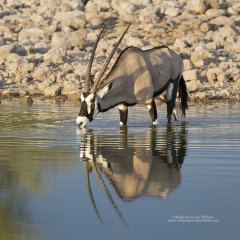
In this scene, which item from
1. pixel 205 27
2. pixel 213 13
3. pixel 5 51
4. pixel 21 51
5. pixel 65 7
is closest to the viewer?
pixel 5 51

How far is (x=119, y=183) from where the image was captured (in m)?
7.85

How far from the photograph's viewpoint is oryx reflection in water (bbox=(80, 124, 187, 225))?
7547mm

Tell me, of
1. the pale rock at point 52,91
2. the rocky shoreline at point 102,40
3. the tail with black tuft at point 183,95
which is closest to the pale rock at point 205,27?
the rocky shoreline at point 102,40

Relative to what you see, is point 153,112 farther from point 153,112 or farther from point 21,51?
point 21,51

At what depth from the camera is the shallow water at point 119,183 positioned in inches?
241

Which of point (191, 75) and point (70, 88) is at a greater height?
point (191, 75)

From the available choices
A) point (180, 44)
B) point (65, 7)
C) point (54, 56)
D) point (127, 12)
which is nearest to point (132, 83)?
point (54, 56)

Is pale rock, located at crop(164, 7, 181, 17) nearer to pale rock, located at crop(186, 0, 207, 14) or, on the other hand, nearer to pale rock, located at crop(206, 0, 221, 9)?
pale rock, located at crop(186, 0, 207, 14)

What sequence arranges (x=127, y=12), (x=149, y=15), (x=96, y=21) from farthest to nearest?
(x=127, y=12), (x=96, y=21), (x=149, y=15)

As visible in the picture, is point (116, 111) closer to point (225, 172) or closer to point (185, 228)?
point (225, 172)

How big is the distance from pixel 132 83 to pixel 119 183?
23.7 feet

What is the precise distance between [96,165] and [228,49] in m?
17.4

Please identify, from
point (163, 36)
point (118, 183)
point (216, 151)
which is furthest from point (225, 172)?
point (163, 36)

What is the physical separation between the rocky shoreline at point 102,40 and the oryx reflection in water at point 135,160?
8548 millimetres
